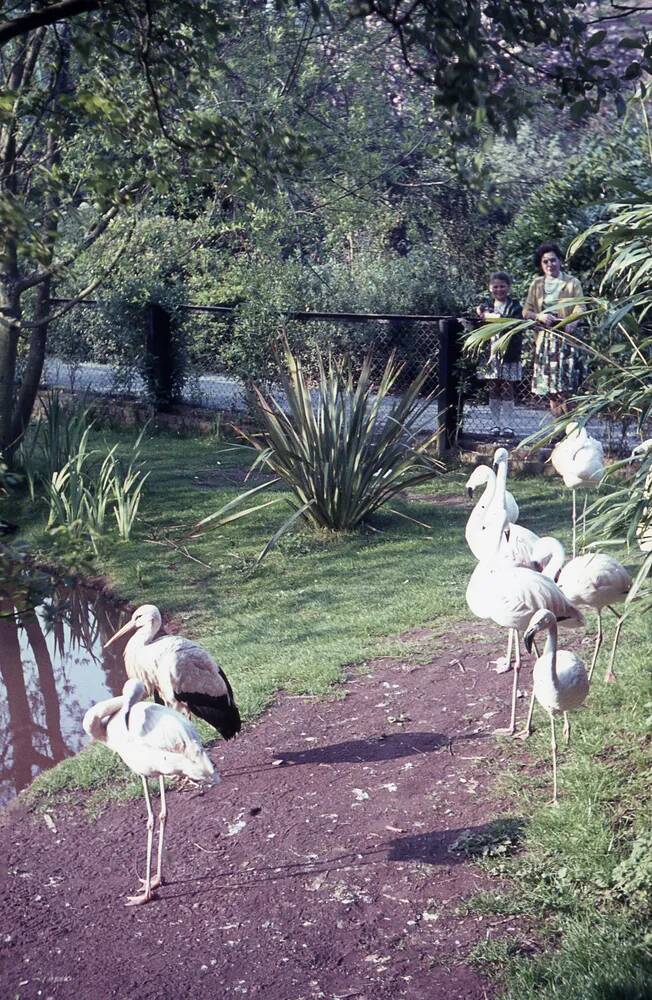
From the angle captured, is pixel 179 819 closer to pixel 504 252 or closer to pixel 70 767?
pixel 70 767

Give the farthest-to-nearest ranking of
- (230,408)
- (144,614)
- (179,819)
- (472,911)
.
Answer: (230,408)
(144,614)
(179,819)
(472,911)

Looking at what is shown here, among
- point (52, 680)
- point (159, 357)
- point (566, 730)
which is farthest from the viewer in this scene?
point (159, 357)

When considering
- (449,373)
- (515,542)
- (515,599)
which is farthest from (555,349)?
(515,599)

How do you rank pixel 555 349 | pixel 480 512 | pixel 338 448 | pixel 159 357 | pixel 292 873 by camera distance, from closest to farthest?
1. pixel 292 873
2. pixel 480 512
3. pixel 338 448
4. pixel 555 349
5. pixel 159 357

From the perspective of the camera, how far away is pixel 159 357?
1333cm

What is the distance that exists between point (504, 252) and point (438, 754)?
11903 mm

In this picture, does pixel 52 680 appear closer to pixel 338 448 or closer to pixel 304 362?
pixel 338 448

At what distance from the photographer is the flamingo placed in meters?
4.89

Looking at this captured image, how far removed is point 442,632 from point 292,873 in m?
2.56

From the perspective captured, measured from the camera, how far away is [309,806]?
15.0ft

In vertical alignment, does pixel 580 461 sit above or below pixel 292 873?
above

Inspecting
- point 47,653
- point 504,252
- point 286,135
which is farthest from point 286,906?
point 504,252

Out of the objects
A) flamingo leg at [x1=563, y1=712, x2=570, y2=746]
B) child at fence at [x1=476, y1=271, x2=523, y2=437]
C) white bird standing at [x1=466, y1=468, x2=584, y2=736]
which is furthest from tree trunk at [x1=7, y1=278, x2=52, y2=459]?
flamingo leg at [x1=563, y1=712, x2=570, y2=746]

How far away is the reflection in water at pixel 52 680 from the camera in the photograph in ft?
19.9
